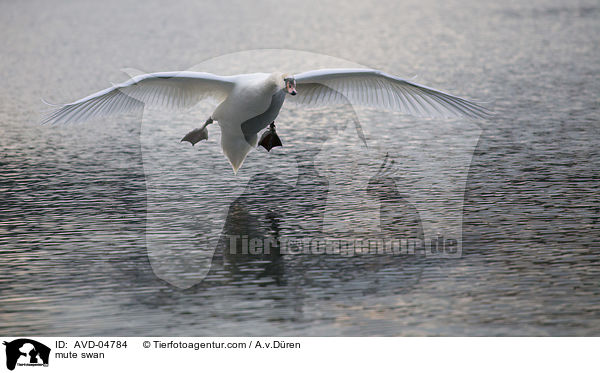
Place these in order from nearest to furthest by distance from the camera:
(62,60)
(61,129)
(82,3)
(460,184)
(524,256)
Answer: (524,256)
(460,184)
(61,129)
(62,60)
(82,3)

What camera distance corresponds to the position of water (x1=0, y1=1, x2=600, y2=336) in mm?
12906

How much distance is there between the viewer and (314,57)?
43281 millimetres

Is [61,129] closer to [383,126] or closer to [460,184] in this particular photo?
[383,126]

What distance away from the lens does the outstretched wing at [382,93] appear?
17.2 metres

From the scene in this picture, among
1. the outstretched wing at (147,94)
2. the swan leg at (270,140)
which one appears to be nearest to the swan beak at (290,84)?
the outstretched wing at (147,94)

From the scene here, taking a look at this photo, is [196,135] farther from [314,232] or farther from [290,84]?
[314,232]

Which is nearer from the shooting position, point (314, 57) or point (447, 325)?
point (447, 325)

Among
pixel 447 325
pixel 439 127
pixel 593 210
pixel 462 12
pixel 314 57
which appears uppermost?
pixel 462 12

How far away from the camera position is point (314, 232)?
16.5m

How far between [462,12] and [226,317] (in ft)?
175

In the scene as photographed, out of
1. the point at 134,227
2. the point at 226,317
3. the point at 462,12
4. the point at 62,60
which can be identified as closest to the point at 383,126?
the point at 134,227
